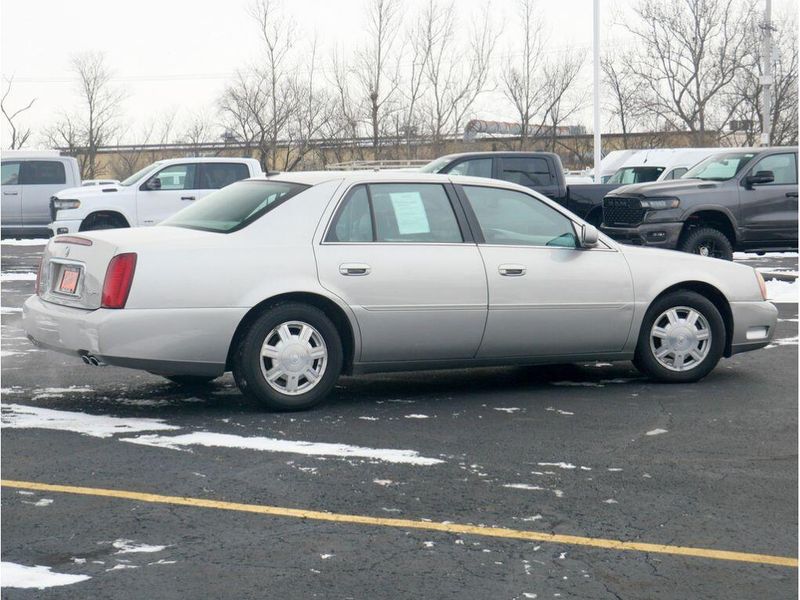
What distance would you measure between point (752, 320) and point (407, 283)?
273 centimetres

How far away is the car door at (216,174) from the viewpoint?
20.6 m

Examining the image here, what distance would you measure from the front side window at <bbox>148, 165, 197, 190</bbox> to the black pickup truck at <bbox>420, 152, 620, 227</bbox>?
13.9ft

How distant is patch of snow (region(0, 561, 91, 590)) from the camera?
427 centimetres

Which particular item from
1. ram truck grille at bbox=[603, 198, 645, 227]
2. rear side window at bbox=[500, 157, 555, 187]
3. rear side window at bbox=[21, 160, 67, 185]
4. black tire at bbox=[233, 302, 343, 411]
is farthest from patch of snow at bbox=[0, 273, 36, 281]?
black tire at bbox=[233, 302, 343, 411]

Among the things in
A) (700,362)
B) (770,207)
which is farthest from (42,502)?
(770,207)

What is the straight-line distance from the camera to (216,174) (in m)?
20.8

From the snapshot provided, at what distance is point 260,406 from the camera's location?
7.57 metres

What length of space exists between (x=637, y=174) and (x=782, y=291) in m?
17.0

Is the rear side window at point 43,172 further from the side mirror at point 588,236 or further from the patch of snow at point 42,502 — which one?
the patch of snow at point 42,502

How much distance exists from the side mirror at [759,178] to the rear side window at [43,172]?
1389 cm

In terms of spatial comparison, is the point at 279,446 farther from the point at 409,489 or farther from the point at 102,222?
the point at 102,222

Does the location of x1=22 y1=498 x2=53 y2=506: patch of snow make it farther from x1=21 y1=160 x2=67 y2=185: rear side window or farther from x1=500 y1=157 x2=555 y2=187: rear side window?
x1=21 y1=160 x2=67 y2=185: rear side window

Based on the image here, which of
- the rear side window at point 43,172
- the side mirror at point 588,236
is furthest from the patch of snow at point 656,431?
the rear side window at point 43,172

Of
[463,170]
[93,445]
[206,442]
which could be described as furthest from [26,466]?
[463,170]
